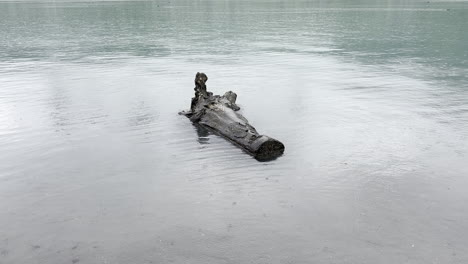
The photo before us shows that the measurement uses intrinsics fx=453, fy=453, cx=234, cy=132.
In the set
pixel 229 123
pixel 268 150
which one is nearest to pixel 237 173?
pixel 268 150

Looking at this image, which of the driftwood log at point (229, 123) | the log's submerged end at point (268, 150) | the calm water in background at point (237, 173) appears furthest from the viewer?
the driftwood log at point (229, 123)

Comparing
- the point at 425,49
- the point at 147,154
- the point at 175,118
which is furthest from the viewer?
the point at 425,49

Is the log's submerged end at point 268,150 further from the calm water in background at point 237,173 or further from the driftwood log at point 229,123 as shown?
the calm water in background at point 237,173

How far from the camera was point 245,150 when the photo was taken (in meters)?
18.3

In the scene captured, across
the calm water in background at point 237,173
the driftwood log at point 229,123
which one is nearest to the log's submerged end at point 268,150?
the driftwood log at point 229,123

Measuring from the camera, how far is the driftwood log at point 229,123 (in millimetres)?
17781

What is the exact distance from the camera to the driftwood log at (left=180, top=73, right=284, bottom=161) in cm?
1778

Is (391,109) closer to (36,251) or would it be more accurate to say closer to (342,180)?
(342,180)

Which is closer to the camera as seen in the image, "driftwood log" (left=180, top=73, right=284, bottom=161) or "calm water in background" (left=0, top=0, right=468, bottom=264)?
→ "calm water in background" (left=0, top=0, right=468, bottom=264)

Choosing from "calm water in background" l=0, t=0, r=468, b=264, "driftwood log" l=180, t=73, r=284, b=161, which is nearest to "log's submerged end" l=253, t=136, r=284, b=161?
"driftwood log" l=180, t=73, r=284, b=161

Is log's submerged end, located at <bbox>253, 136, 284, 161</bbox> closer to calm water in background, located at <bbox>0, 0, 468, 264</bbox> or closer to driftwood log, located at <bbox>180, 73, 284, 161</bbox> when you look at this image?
driftwood log, located at <bbox>180, 73, 284, 161</bbox>

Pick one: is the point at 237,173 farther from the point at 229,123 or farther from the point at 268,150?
the point at 229,123

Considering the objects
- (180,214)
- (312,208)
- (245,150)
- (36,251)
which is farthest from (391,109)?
(36,251)

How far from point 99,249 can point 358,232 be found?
6.77m
